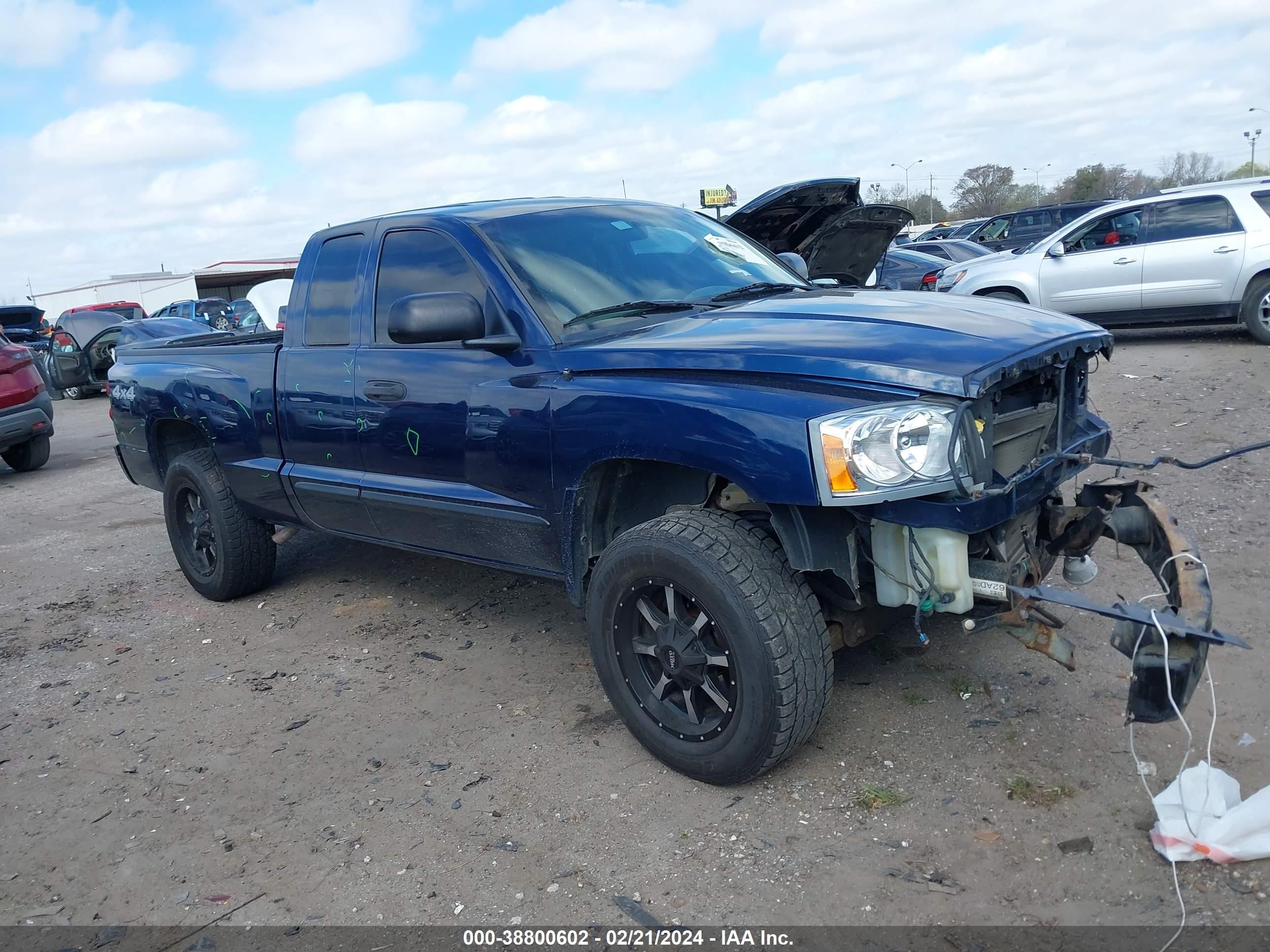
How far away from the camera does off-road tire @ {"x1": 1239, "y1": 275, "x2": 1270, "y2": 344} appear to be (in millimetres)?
9859

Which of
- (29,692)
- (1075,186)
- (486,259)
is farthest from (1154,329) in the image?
(1075,186)

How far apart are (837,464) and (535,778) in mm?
1533

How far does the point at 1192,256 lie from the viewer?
10.4m

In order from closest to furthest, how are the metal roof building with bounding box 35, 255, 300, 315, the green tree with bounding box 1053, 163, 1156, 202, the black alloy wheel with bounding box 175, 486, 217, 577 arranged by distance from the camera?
1. the black alloy wheel with bounding box 175, 486, 217, 577
2. the metal roof building with bounding box 35, 255, 300, 315
3. the green tree with bounding box 1053, 163, 1156, 202

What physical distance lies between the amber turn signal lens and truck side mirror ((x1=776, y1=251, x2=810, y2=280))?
208 centimetres

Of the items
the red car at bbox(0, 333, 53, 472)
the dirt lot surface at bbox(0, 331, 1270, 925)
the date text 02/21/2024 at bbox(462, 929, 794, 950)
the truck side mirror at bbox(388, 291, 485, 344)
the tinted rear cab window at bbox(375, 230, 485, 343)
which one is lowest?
the date text 02/21/2024 at bbox(462, 929, 794, 950)

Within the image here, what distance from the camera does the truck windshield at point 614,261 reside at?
3768 mm

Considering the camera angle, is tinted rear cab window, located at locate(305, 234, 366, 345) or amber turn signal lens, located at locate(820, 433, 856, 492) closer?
amber turn signal lens, located at locate(820, 433, 856, 492)

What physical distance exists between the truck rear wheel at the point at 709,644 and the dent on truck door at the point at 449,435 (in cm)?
49

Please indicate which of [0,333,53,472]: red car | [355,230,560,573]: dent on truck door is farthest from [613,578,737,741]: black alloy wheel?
[0,333,53,472]: red car

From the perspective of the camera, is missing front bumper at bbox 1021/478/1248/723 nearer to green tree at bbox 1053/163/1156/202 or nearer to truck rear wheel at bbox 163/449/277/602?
truck rear wheel at bbox 163/449/277/602

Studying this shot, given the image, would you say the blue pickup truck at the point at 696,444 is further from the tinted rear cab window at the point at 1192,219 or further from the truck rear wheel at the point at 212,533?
the tinted rear cab window at the point at 1192,219

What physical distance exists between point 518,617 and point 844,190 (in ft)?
11.2

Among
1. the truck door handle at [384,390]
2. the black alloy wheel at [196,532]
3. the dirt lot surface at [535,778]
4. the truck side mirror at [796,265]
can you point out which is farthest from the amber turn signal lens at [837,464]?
the black alloy wheel at [196,532]
